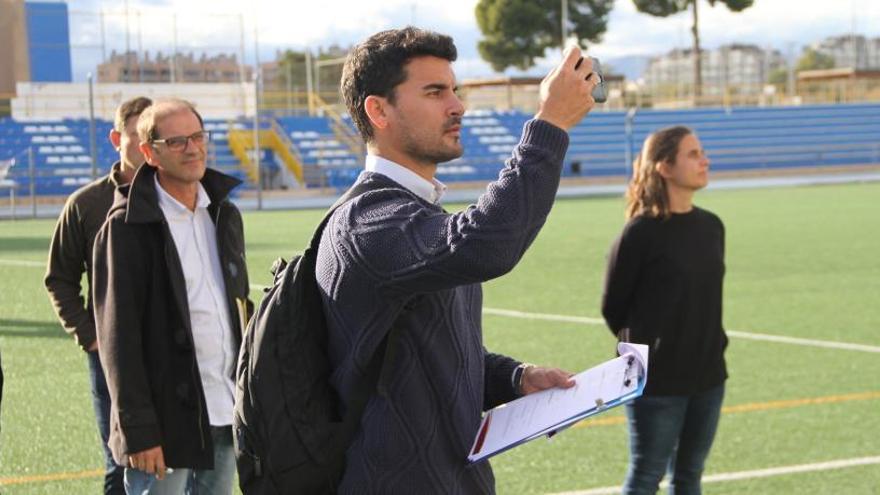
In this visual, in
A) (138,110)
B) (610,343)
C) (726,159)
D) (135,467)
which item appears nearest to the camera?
(135,467)

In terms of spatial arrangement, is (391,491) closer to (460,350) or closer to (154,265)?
(460,350)

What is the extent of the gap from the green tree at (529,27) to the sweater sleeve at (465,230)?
242 ft

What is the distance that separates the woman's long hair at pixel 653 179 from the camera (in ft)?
17.9

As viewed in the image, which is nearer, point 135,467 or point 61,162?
point 135,467

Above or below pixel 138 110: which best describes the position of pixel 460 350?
below

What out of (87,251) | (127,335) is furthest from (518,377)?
(87,251)

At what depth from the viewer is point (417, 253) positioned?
2.72 metres

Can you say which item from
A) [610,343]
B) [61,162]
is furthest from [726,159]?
[610,343]

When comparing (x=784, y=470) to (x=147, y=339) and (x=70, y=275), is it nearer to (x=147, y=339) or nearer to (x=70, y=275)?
(x=70, y=275)

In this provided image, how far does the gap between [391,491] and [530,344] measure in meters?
8.21

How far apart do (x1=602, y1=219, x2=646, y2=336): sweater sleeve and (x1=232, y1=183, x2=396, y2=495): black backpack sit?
2617 millimetres

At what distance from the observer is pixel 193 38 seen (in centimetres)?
5094

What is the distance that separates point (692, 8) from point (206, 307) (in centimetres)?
6688

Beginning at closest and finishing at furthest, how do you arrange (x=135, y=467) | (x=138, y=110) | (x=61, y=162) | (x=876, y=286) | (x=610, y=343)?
(x=135, y=467) < (x=138, y=110) < (x=610, y=343) < (x=876, y=286) < (x=61, y=162)
